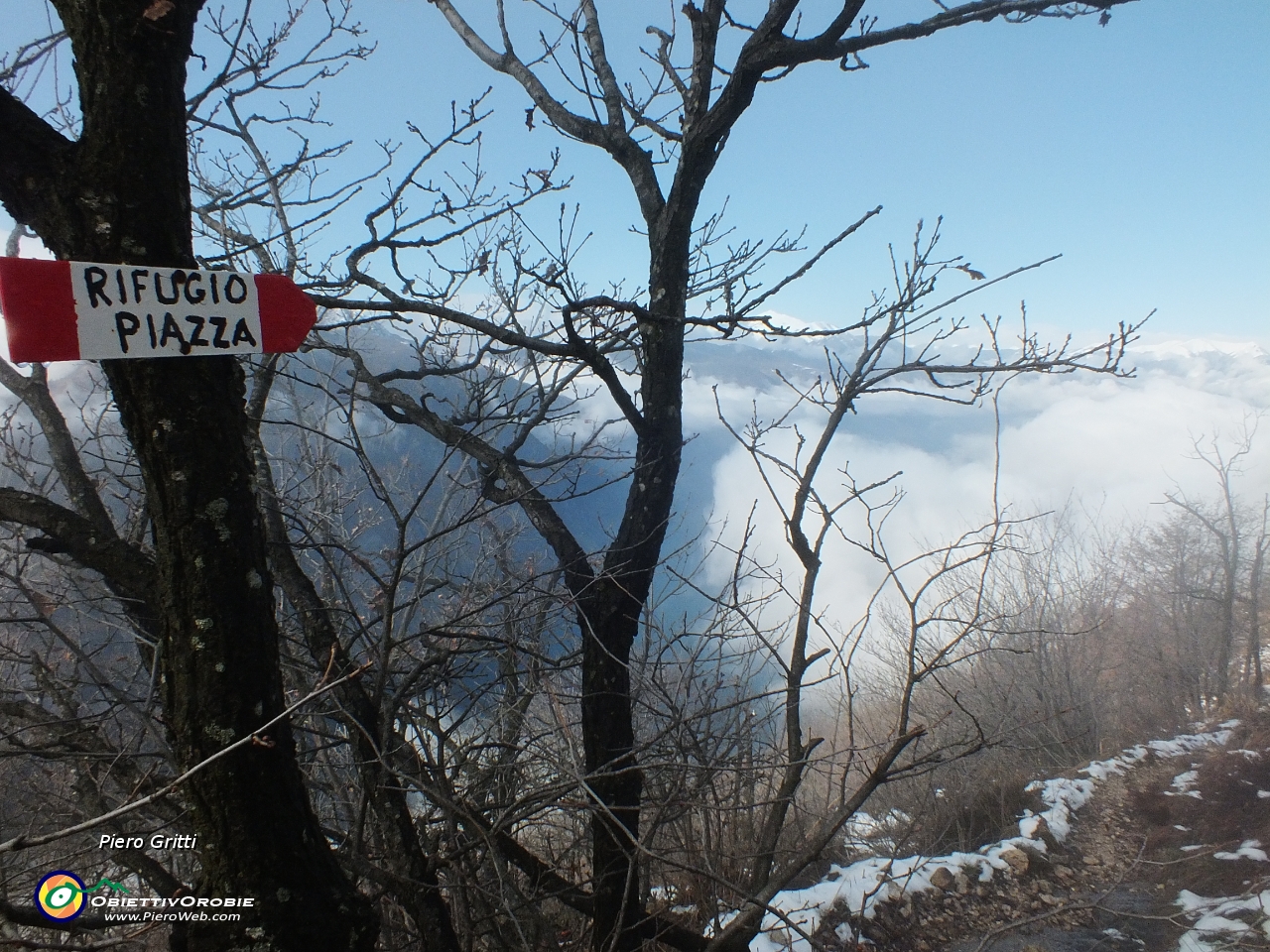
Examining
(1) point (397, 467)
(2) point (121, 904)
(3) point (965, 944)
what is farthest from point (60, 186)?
(1) point (397, 467)

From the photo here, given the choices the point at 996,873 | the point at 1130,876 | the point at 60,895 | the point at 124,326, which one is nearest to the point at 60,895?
the point at 60,895

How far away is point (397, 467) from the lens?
10.3 meters

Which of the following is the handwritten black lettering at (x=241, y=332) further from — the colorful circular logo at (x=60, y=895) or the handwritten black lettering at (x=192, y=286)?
the colorful circular logo at (x=60, y=895)

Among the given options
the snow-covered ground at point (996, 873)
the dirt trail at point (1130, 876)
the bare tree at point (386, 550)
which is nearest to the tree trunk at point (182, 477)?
the bare tree at point (386, 550)

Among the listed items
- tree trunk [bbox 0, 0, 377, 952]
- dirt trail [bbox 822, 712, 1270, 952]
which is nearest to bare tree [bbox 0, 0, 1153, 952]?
tree trunk [bbox 0, 0, 377, 952]

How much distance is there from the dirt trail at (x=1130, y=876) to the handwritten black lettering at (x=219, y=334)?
3985 mm

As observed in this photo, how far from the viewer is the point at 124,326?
1.37 meters

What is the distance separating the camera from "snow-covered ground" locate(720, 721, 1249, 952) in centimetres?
421

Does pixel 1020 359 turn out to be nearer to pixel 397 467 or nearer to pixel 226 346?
pixel 226 346

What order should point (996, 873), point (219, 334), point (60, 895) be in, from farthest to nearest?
point (996, 873), point (60, 895), point (219, 334)

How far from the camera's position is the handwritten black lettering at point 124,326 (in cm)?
136

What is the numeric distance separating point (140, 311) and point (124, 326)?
0.04 m

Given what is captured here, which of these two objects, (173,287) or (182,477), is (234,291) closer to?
(173,287)

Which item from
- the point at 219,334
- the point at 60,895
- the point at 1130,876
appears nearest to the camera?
the point at 219,334
